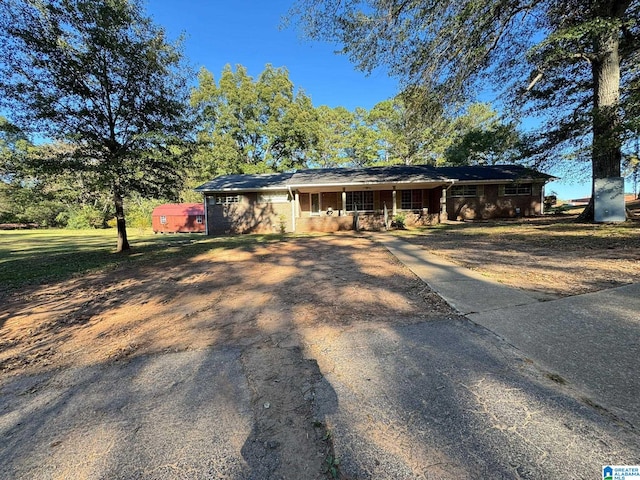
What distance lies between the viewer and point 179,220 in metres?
28.9

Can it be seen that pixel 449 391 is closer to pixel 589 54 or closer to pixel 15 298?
pixel 15 298

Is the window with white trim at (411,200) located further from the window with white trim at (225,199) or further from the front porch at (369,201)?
the window with white trim at (225,199)

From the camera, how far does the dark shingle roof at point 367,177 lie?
17.3 m

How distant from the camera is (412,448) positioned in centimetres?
162

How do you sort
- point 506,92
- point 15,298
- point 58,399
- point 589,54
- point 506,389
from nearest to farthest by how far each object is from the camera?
point 506,389 → point 58,399 → point 15,298 → point 589,54 → point 506,92

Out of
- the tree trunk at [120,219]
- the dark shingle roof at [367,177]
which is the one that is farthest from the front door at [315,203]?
the tree trunk at [120,219]

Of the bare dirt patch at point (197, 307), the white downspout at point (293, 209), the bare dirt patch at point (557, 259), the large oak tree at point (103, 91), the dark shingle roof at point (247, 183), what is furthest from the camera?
the dark shingle roof at point (247, 183)

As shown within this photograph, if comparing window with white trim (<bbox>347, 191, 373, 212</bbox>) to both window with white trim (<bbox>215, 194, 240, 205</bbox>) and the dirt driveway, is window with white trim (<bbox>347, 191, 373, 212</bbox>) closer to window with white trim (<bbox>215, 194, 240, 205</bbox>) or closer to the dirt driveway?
window with white trim (<bbox>215, 194, 240, 205</bbox>)

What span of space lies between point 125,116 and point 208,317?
397 inches

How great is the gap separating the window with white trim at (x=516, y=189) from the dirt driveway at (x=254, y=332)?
57.0 feet


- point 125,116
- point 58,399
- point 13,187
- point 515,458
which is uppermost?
point 125,116

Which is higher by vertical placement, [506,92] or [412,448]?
[506,92]

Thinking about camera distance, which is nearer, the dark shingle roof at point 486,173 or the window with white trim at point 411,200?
the dark shingle roof at point 486,173

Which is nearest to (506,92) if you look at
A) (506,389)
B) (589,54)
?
(589,54)
